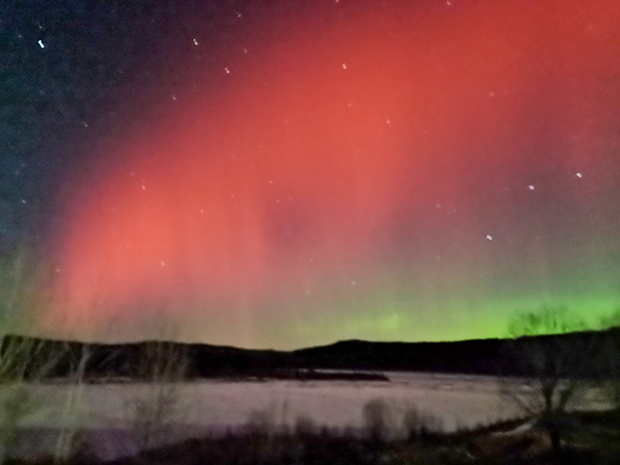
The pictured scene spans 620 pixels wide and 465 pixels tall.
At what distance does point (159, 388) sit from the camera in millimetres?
28781

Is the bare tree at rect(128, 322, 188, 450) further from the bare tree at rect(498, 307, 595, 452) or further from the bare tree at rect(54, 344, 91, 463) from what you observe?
the bare tree at rect(498, 307, 595, 452)

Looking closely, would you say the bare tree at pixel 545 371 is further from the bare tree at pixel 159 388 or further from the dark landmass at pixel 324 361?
the bare tree at pixel 159 388

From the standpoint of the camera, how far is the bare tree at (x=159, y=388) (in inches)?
1070

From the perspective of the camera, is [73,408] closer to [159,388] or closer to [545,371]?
[159,388]

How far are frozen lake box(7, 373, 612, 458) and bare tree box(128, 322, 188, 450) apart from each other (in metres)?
0.26

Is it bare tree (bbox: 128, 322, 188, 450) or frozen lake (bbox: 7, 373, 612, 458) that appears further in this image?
bare tree (bbox: 128, 322, 188, 450)

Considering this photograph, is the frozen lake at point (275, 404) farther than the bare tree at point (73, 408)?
Yes

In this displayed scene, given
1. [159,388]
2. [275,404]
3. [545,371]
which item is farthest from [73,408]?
[545,371]

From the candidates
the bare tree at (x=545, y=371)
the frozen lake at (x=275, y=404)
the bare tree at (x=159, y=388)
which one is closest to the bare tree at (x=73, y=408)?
the frozen lake at (x=275, y=404)

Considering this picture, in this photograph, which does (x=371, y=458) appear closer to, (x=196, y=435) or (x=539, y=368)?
(x=539, y=368)

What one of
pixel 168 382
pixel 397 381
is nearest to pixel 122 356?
pixel 168 382

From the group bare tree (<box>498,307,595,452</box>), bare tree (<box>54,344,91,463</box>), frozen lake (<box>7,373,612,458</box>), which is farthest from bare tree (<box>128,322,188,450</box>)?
bare tree (<box>498,307,595,452</box>)

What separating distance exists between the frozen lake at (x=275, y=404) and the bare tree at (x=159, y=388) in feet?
0.85

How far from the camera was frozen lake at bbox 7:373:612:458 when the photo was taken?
73.8 ft
